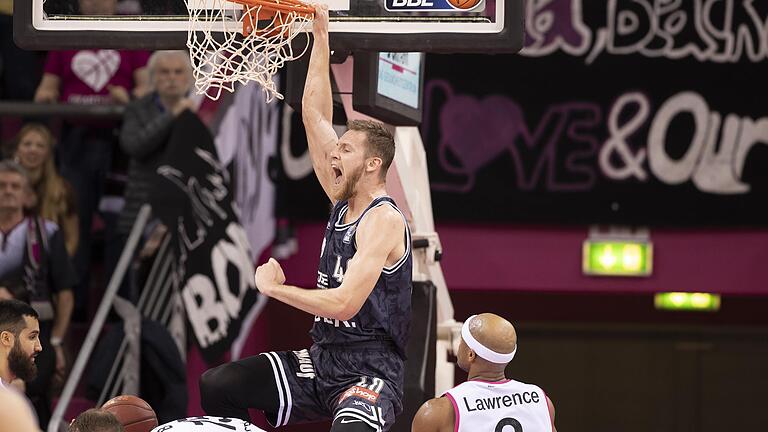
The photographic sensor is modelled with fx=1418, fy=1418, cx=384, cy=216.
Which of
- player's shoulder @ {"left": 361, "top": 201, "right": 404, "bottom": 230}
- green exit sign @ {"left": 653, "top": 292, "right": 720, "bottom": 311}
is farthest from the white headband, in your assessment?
green exit sign @ {"left": 653, "top": 292, "right": 720, "bottom": 311}

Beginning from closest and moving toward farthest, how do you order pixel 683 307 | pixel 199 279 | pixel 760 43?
pixel 199 279, pixel 760 43, pixel 683 307

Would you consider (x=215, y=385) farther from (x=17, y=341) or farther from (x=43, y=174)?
(x=43, y=174)

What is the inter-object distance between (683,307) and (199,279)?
5.49m

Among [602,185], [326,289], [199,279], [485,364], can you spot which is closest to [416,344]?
[485,364]

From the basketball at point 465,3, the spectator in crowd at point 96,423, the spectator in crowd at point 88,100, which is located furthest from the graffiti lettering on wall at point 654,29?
the spectator in crowd at point 96,423

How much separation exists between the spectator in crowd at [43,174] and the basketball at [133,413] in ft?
13.0

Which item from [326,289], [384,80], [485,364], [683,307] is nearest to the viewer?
[326,289]

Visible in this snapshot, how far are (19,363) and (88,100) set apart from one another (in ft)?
16.2

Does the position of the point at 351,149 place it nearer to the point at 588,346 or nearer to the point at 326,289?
the point at 326,289

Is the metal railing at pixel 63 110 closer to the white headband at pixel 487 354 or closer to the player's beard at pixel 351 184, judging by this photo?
the player's beard at pixel 351 184

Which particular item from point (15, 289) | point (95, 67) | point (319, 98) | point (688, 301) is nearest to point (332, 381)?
point (319, 98)

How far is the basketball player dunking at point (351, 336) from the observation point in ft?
17.5

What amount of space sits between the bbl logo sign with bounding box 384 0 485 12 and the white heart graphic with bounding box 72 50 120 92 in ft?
16.4

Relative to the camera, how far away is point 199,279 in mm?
9555
